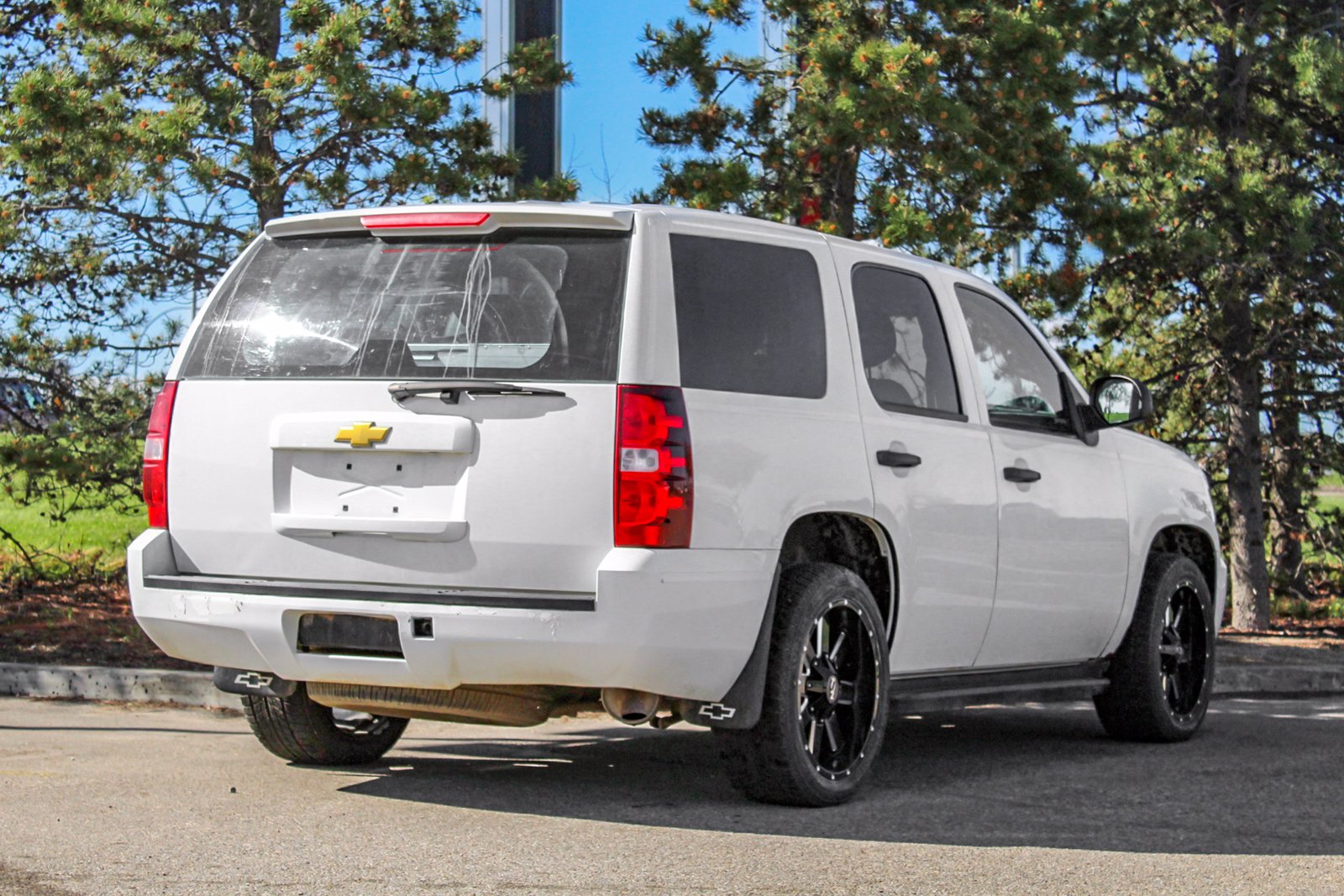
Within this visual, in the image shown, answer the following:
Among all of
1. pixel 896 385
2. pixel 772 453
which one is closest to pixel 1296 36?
pixel 896 385

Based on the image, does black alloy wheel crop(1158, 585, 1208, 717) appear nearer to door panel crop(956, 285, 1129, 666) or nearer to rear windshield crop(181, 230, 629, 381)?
door panel crop(956, 285, 1129, 666)

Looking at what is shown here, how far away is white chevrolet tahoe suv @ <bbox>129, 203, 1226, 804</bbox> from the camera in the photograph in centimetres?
557

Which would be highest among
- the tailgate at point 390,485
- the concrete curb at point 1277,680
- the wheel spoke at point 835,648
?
the tailgate at point 390,485

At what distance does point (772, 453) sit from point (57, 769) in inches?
122

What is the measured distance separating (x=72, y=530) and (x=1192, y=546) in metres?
9.54

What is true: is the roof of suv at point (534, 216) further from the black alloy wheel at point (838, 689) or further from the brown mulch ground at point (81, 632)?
the brown mulch ground at point (81, 632)

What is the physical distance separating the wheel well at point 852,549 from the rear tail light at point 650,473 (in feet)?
2.93

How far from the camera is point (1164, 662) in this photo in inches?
346

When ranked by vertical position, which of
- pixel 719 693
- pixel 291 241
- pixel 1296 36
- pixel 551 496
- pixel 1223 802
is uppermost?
pixel 1296 36

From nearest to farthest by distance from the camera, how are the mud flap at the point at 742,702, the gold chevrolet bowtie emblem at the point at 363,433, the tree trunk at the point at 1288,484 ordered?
the gold chevrolet bowtie emblem at the point at 363,433, the mud flap at the point at 742,702, the tree trunk at the point at 1288,484

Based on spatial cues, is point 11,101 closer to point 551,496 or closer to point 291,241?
point 291,241

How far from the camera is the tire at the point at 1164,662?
8.45 metres

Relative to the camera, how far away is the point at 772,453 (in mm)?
5973

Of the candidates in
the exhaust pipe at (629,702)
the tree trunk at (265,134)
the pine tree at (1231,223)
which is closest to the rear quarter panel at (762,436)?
the exhaust pipe at (629,702)
